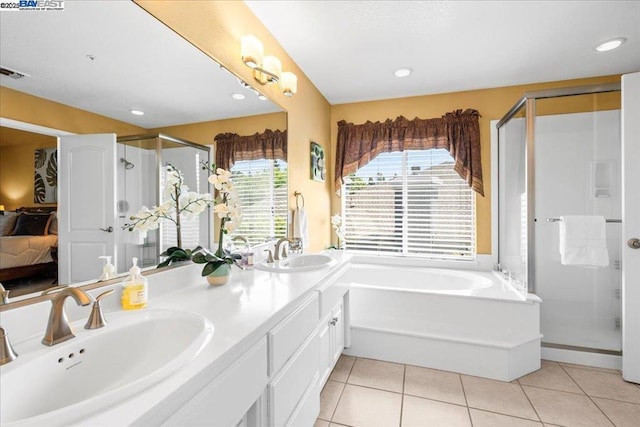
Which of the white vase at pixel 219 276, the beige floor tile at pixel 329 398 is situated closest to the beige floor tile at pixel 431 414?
the beige floor tile at pixel 329 398

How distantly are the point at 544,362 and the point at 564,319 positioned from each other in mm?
553

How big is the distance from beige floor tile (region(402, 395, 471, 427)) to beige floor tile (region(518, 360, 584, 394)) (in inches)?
26.0

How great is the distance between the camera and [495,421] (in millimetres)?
1682

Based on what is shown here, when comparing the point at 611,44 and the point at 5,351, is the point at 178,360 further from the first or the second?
the point at 611,44

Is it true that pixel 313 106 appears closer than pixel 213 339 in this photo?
No

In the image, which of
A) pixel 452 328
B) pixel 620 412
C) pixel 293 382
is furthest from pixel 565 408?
pixel 293 382

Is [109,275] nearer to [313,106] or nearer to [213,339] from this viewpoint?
[213,339]

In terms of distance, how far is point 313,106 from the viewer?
295 cm

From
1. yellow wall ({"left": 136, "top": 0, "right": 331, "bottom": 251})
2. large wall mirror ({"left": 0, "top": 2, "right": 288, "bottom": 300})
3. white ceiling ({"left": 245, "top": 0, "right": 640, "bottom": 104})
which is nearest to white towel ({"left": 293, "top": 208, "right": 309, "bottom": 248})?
yellow wall ({"left": 136, "top": 0, "right": 331, "bottom": 251})

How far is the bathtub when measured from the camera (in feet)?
6.96

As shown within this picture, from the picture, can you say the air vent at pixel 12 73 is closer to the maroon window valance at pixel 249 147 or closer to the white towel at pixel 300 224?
the maroon window valance at pixel 249 147

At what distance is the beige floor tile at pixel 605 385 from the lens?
1.89 m

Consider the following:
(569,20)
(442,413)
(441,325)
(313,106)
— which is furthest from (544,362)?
(313,106)

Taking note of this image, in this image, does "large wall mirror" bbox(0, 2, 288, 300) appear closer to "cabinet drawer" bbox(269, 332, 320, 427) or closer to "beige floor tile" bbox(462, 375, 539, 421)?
"cabinet drawer" bbox(269, 332, 320, 427)
